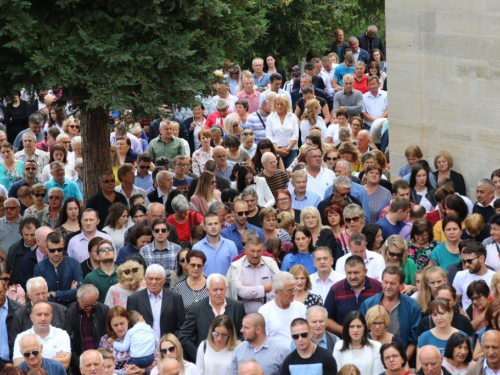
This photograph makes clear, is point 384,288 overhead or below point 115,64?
below

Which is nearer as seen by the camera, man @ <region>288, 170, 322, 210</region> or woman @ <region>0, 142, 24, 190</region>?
man @ <region>288, 170, 322, 210</region>

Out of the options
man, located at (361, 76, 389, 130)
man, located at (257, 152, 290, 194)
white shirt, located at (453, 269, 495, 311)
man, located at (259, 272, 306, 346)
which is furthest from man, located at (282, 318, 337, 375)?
man, located at (361, 76, 389, 130)

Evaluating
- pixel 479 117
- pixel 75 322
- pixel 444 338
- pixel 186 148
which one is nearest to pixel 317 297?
pixel 444 338

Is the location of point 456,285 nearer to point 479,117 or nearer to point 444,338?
point 444,338

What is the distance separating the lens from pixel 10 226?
18000 millimetres

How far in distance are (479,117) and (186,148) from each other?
5.36 m

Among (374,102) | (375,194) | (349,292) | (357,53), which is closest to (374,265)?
(349,292)

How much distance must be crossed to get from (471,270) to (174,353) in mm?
3564

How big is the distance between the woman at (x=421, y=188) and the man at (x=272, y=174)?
7.13 feet

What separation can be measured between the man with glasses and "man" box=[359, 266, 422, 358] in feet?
12.5

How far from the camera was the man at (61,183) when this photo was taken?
19406 mm

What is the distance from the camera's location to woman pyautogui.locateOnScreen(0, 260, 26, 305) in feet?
50.1

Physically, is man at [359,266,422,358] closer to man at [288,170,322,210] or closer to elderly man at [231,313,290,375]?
elderly man at [231,313,290,375]

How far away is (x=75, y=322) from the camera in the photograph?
1455 centimetres
